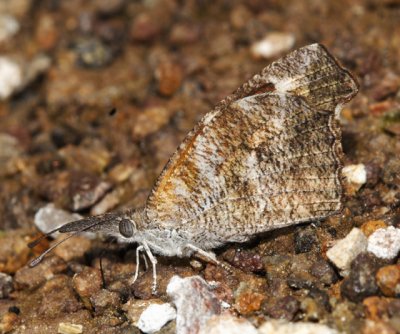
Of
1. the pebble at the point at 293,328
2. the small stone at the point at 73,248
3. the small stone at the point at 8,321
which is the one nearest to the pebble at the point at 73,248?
the small stone at the point at 73,248

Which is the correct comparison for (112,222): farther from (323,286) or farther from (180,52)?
(180,52)

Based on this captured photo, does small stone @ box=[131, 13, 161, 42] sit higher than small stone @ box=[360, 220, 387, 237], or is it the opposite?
small stone @ box=[131, 13, 161, 42]

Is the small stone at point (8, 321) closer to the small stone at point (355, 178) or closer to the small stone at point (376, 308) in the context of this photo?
the small stone at point (376, 308)

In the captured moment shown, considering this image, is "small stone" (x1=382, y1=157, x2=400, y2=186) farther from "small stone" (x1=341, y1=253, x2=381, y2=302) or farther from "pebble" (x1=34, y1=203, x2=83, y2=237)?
"pebble" (x1=34, y1=203, x2=83, y2=237)

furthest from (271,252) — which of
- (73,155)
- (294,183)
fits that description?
(73,155)

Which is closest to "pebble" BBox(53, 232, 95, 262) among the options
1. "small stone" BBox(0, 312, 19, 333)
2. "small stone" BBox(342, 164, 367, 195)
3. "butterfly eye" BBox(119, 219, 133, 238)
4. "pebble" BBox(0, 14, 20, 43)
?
"small stone" BBox(0, 312, 19, 333)

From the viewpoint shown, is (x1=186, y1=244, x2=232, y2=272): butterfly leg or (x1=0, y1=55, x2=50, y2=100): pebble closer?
(x1=186, y1=244, x2=232, y2=272): butterfly leg

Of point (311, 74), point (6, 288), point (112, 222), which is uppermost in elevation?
point (311, 74)
